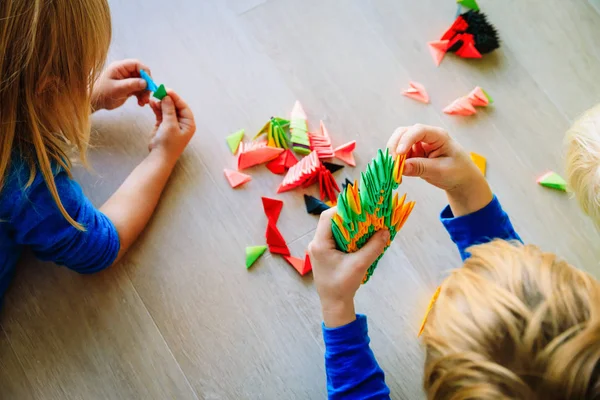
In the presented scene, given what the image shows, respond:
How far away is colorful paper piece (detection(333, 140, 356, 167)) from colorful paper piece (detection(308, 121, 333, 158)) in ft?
0.05

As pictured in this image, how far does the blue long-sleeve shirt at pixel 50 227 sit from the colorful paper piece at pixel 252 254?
0.22 metres

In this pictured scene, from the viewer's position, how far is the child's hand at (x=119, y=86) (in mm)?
896

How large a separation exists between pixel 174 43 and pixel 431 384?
0.78 meters

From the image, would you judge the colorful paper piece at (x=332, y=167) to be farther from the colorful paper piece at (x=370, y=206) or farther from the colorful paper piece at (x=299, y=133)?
the colorful paper piece at (x=370, y=206)

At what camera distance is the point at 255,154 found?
3.05 ft

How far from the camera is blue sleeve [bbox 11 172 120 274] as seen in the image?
715 mm

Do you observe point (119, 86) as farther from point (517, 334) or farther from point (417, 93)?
point (517, 334)

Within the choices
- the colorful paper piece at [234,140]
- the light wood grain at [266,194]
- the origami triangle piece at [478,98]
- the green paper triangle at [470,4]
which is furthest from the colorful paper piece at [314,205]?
the green paper triangle at [470,4]

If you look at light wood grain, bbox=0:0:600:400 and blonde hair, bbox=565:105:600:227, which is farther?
light wood grain, bbox=0:0:600:400

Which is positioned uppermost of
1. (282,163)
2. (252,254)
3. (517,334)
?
(517,334)

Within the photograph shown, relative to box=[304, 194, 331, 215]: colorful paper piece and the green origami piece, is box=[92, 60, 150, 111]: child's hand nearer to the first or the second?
the green origami piece

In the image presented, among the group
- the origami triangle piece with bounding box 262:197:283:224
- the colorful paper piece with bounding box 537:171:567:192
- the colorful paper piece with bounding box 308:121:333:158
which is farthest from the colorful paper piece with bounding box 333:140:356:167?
the colorful paper piece with bounding box 537:171:567:192

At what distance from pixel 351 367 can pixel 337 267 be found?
0.44 ft

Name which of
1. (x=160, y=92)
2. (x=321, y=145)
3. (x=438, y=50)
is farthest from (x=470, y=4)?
(x=160, y=92)
